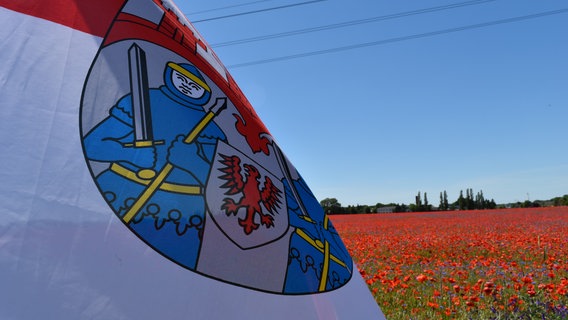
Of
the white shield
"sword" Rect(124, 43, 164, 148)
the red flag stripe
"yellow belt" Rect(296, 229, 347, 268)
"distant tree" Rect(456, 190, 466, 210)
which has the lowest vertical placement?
"yellow belt" Rect(296, 229, 347, 268)

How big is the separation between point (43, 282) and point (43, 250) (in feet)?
0.28

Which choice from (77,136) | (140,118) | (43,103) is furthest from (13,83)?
(140,118)

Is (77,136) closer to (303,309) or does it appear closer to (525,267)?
(303,309)

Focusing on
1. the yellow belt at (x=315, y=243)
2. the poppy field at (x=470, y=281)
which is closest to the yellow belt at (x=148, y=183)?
the yellow belt at (x=315, y=243)

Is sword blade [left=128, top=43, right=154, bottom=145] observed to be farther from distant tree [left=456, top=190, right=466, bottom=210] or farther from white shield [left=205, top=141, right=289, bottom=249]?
distant tree [left=456, top=190, right=466, bottom=210]

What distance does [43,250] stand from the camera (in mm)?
1109

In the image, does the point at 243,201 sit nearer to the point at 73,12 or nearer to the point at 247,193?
the point at 247,193

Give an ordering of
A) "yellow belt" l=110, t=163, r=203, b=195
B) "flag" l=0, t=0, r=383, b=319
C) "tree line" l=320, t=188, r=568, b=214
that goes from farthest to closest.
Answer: "tree line" l=320, t=188, r=568, b=214, "yellow belt" l=110, t=163, r=203, b=195, "flag" l=0, t=0, r=383, b=319

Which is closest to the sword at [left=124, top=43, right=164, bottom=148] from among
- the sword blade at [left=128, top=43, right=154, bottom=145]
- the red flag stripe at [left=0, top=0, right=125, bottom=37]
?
the sword blade at [left=128, top=43, right=154, bottom=145]

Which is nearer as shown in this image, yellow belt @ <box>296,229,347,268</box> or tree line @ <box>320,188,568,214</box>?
yellow belt @ <box>296,229,347,268</box>

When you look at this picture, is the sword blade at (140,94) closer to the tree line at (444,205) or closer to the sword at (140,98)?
the sword at (140,98)

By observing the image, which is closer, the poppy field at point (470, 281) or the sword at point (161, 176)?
the sword at point (161, 176)

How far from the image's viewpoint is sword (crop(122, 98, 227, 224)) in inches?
48.0

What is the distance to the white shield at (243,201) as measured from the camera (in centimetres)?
135
